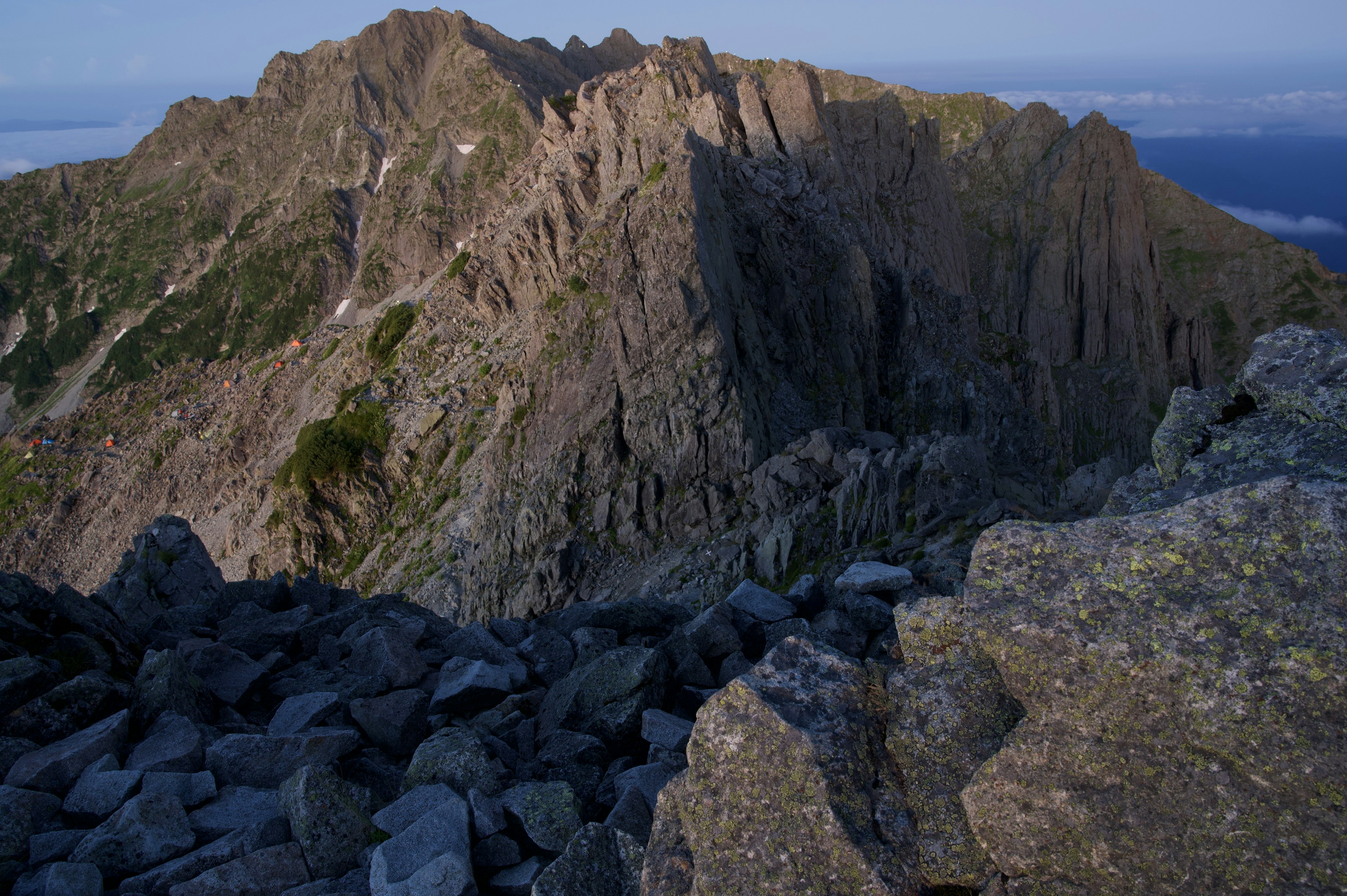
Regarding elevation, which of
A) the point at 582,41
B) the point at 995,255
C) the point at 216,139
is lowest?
the point at 995,255

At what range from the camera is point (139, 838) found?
754cm

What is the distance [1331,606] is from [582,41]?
203701 mm

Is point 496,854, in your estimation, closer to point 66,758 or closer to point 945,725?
point 945,725

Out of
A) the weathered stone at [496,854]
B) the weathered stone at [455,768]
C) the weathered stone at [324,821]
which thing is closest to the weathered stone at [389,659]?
the weathered stone at [455,768]

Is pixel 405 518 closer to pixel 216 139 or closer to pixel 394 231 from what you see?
pixel 394 231

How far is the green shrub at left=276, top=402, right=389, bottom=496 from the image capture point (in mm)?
54312

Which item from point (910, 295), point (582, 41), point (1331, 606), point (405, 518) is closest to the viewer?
point (1331, 606)

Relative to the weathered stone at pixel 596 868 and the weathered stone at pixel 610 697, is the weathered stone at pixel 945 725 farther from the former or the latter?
the weathered stone at pixel 610 697

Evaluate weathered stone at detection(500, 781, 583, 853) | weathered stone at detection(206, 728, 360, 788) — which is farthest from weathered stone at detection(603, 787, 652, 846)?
weathered stone at detection(206, 728, 360, 788)

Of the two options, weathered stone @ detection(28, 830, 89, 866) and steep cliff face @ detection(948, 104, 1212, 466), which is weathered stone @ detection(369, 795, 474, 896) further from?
steep cliff face @ detection(948, 104, 1212, 466)

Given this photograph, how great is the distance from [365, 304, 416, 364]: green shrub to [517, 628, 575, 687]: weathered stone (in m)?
54.4

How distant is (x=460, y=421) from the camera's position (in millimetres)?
51344

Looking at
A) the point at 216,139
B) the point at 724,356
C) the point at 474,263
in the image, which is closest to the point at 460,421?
the point at 474,263

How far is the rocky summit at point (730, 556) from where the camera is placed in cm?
495
